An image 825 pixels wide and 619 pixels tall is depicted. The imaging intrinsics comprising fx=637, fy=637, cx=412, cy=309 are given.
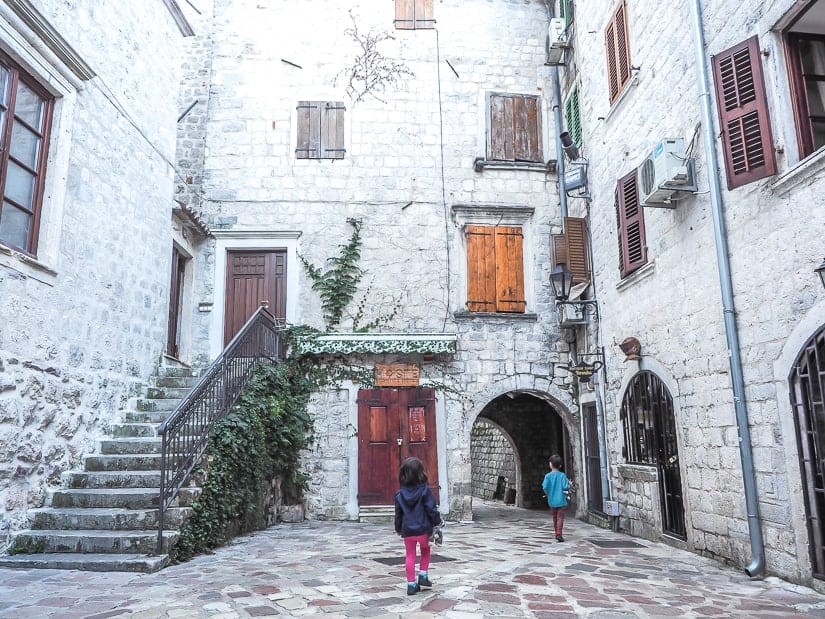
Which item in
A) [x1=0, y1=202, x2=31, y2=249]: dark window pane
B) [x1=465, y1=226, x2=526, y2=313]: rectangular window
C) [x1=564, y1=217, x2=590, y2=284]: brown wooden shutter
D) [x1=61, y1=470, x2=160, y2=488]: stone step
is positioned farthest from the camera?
[x1=465, y1=226, x2=526, y2=313]: rectangular window

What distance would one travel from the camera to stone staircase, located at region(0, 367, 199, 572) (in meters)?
5.38

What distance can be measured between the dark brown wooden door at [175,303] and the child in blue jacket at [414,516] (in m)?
5.99

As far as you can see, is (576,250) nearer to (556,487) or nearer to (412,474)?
(556,487)

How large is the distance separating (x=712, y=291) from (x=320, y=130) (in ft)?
23.8

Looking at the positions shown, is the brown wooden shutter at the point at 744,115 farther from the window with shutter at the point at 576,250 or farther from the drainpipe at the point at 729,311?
the window with shutter at the point at 576,250

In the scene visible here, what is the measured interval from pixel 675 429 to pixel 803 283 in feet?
8.39

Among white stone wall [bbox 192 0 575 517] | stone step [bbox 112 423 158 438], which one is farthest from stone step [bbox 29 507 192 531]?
white stone wall [bbox 192 0 575 517]

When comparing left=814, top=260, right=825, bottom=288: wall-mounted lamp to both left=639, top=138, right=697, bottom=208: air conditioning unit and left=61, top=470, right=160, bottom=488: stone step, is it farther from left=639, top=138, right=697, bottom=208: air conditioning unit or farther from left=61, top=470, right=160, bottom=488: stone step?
left=61, top=470, right=160, bottom=488: stone step

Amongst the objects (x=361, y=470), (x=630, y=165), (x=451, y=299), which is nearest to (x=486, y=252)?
(x=451, y=299)

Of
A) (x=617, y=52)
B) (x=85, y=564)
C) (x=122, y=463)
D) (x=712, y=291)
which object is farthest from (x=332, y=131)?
(x=85, y=564)

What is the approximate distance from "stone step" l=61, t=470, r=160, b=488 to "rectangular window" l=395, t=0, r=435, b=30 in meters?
8.97

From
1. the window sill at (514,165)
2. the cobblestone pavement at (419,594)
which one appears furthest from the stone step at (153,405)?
the window sill at (514,165)

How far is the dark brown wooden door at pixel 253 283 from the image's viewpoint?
34.7ft

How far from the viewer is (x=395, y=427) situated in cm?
1006
